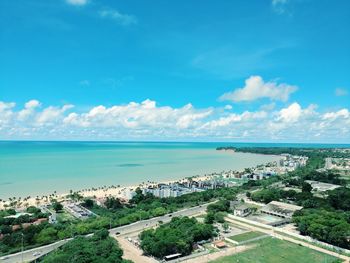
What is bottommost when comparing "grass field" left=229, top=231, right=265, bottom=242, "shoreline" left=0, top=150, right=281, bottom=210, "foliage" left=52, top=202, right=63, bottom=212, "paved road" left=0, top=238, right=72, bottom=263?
"shoreline" left=0, top=150, right=281, bottom=210

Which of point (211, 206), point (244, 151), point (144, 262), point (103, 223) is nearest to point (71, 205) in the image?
point (103, 223)

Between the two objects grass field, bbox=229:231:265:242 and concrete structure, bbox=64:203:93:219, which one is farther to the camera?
concrete structure, bbox=64:203:93:219

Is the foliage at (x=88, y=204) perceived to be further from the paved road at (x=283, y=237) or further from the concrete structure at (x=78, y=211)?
the paved road at (x=283, y=237)

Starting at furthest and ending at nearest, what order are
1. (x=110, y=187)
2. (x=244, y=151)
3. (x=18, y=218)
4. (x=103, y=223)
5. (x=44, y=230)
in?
(x=244, y=151)
(x=110, y=187)
(x=18, y=218)
(x=103, y=223)
(x=44, y=230)

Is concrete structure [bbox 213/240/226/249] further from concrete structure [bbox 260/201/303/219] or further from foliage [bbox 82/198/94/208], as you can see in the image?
foliage [bbox 82/198/94/208]

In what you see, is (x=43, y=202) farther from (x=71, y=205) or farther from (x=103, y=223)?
(x=103, y=223)

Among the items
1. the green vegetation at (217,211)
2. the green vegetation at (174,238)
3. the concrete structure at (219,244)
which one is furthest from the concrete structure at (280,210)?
the concrete structure at (219,244)

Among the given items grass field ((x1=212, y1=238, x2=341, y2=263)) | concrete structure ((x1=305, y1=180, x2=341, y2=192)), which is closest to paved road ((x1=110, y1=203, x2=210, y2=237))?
grass field ((x1=212, y1=238, x2=341, y2=263))
